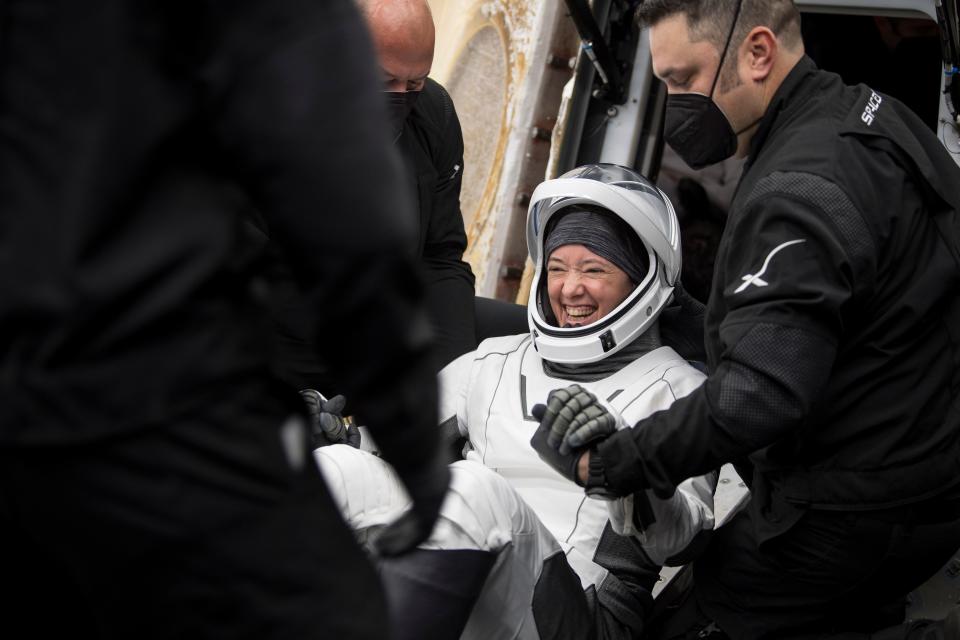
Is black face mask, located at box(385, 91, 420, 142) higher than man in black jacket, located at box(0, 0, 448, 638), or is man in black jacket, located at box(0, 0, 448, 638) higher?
man in black jacket, located at box(0, 0, 448, 638)

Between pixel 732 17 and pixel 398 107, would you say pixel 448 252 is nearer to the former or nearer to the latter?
pixel 398 107

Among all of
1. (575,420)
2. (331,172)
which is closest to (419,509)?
(331,172)

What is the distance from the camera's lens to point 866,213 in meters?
1.70

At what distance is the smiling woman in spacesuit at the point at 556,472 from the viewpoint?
67.7 inches

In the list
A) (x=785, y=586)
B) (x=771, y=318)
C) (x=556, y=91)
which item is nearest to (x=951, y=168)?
(x=771, y=318)

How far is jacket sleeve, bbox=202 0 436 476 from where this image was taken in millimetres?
873

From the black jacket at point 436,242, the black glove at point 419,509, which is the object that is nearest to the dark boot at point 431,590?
the black glove at point 419,509

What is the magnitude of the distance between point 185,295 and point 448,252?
2308mm

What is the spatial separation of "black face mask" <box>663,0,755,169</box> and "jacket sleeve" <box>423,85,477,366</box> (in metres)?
1.02

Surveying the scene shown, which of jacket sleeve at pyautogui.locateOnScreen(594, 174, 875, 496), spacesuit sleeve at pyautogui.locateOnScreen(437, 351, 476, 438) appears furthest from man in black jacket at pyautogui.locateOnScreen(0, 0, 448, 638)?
spacesuit sleeve at pyautogui.locateOnScreen(437, 351, 476, 438)

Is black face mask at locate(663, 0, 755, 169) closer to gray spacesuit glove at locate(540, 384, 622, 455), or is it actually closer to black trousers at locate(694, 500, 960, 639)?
gray spacesuit glove at locate(540, 384, 622, 455)

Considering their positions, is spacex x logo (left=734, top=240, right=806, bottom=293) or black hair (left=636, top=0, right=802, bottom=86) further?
black hair (left=636, top=0, right=802, bottom=86)

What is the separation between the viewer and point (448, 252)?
316 centimetres

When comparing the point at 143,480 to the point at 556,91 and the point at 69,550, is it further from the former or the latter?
the point at 556,91
